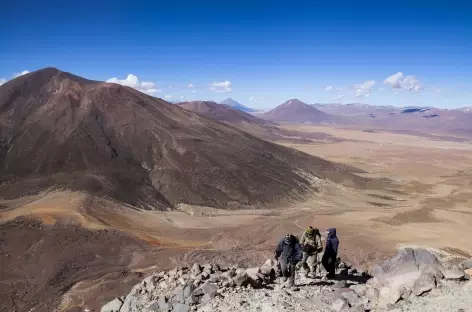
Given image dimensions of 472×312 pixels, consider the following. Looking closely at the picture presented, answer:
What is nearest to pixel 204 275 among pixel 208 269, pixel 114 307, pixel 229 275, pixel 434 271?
pixel 208 269

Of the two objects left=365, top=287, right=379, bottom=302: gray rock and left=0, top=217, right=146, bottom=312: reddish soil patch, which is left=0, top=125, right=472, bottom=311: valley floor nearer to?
left=0, top=217, right=146, bottom=312: reddish soil patch

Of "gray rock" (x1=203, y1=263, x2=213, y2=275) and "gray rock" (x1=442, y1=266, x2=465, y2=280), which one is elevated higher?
"gray rock" (x1=442, y1=266, x2=465, y2=280)

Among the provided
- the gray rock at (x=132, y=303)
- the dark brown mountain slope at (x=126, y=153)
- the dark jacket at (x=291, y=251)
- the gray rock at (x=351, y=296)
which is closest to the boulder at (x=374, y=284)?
the gray rock at (x=351, y=296)

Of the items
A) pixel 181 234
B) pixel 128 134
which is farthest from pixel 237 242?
pixel 128 134

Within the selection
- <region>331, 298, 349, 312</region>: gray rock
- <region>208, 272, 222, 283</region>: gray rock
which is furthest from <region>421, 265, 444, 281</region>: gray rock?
<region>208, 272, 222, 283</region>: gray rock

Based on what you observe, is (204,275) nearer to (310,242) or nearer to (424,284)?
(310,242)

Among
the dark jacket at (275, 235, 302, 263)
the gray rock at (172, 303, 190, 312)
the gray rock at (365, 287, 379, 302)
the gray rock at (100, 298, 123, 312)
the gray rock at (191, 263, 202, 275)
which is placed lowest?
the gray rock at (100, 298, 123, 312)

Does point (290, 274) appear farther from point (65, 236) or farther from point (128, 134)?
point (128, 134)
